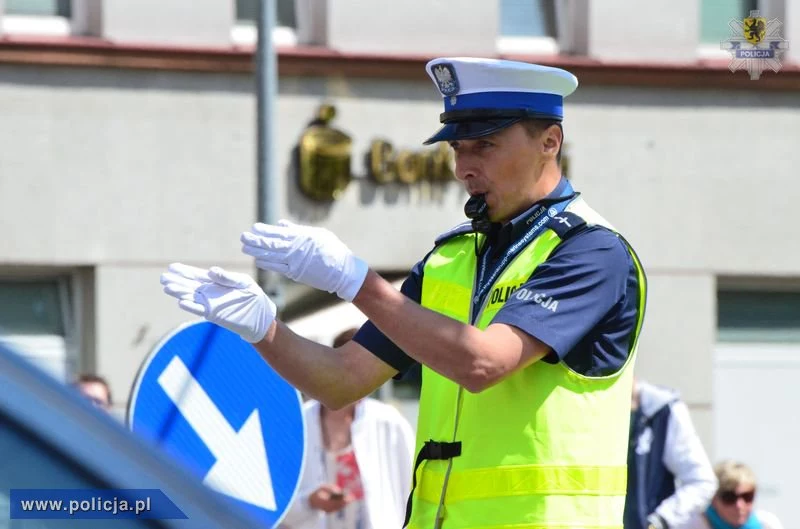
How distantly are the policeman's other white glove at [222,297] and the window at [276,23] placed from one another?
9.57 metres

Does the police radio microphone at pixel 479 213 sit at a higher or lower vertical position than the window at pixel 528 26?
lower

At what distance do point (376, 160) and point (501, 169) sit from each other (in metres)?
9.28

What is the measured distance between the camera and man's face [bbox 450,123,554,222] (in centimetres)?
421

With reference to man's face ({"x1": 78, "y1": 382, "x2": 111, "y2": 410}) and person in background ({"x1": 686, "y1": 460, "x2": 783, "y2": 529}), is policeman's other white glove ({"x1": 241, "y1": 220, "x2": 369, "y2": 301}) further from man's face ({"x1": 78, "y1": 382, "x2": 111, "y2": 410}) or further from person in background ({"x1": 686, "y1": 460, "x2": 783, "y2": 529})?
person in background ({"x1": 686, "y1": 460, "x2": 783, "y2": 529})

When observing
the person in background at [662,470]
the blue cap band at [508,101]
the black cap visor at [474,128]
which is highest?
the blue cap band at [508,101]

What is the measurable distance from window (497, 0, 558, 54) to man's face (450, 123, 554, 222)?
994cm

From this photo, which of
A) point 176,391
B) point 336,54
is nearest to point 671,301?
point 336,54

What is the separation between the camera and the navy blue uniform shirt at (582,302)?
3.94 metres

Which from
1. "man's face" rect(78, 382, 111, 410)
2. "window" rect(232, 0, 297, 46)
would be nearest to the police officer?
"man's face" rect(78, 382, 111, 410)

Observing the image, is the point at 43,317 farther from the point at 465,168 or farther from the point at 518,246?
the point at 518,246

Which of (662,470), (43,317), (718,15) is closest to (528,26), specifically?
(718,15)

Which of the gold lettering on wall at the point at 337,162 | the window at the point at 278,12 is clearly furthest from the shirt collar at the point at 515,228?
the window at the point at 278,12

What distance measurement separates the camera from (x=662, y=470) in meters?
8.52

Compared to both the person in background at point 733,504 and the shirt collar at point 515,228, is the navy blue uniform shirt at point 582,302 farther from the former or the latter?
the person in background at point 733,504
